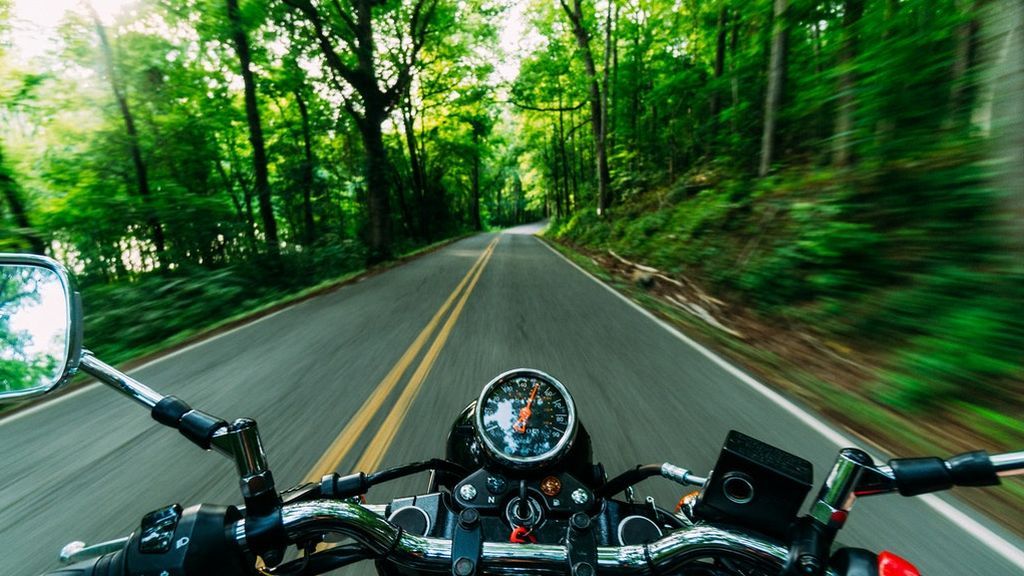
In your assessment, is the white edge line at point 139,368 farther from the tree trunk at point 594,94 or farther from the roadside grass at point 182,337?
the tree trunk at point 594,94

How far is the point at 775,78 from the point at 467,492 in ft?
38.8

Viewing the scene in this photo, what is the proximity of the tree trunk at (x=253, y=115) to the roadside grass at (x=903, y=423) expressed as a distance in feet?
44.0

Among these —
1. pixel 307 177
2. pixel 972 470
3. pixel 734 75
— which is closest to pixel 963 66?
pixel 734 75

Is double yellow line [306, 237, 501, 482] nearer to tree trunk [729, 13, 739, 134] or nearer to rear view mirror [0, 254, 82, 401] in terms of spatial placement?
rear view mirror [0, 254, 82, 401]

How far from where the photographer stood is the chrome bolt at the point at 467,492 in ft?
4.36

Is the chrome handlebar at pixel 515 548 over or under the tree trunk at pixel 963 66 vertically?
under

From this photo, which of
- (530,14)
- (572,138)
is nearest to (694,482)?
(530,14)

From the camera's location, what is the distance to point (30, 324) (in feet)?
5.01

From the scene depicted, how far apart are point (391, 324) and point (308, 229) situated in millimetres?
16403

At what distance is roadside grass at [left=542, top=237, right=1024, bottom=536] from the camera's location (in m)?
2.92

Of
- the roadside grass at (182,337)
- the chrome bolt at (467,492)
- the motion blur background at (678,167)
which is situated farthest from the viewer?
the roadside grass at (182,337)

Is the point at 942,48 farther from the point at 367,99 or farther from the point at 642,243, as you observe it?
the point at 367,99

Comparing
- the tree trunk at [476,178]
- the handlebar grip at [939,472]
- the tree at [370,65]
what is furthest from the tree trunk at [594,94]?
the handlebar grip at [939,472]

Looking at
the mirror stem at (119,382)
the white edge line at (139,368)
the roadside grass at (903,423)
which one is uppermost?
the mirror stem at (119,382)
